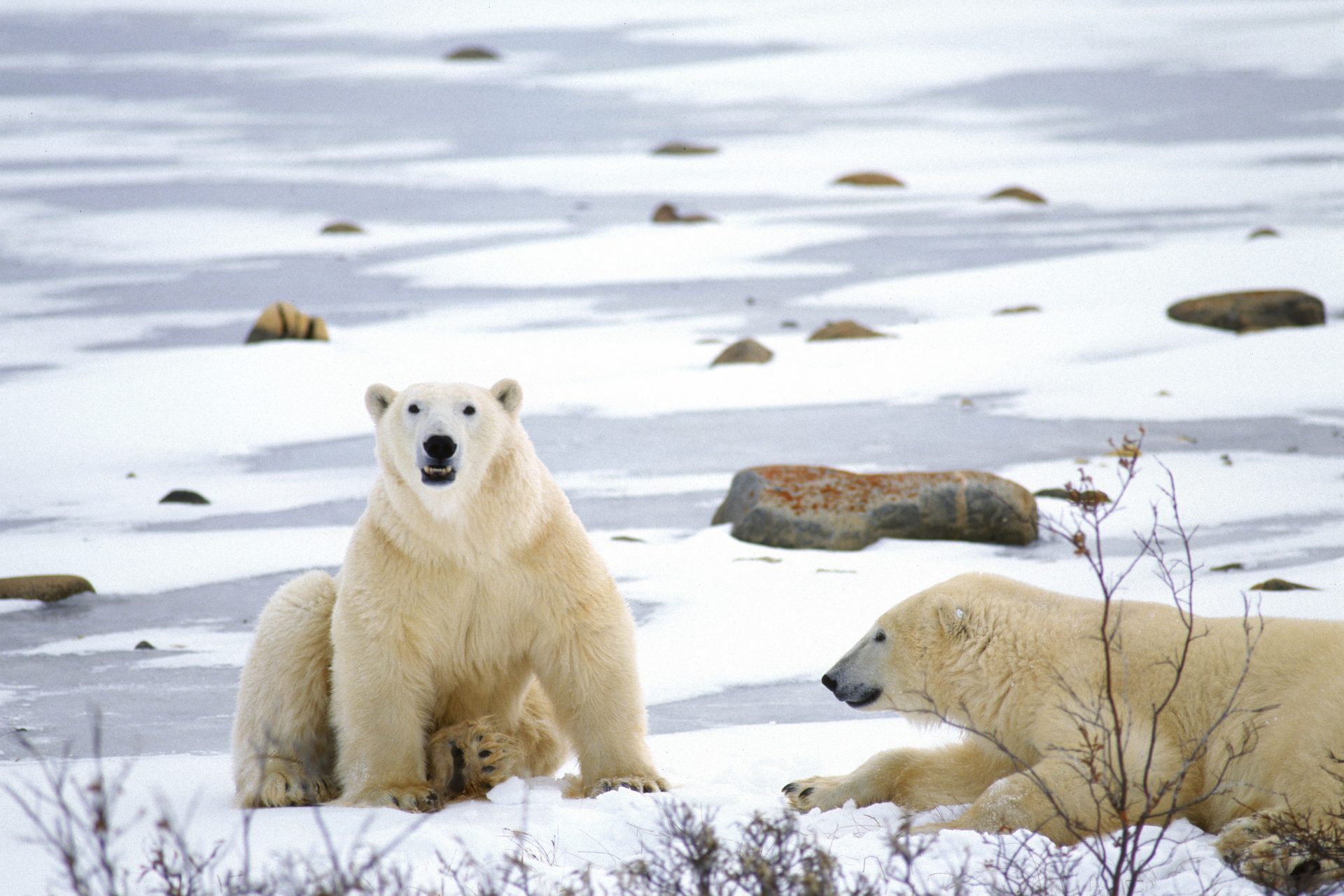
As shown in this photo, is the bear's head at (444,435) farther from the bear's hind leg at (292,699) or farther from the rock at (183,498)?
the rock at (183,498)

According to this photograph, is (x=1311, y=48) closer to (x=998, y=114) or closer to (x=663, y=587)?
(x=998, y=114)

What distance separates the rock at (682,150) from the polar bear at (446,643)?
18654 mm

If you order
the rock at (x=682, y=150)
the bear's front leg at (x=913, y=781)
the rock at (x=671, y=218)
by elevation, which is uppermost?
the rock at (x=682, y=150)

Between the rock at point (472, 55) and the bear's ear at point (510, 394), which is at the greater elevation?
the rock at point (472, 55)

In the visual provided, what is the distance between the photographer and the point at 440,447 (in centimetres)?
330

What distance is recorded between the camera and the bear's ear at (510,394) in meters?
3.55

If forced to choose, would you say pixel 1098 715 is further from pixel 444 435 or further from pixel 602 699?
pixel 444 435

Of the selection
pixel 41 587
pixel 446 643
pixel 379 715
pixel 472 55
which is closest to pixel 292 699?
pixel 379 715

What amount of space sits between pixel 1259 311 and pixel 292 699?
26.7 feet

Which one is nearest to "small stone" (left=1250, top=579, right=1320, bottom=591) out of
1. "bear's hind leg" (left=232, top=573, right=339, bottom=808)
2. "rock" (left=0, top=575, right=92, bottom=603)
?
"bear's hind leg" (left=232, top=573, right=339, bottom=808)

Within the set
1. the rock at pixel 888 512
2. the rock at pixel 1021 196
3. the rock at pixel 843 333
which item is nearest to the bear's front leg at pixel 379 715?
the rock at pixel 888 512

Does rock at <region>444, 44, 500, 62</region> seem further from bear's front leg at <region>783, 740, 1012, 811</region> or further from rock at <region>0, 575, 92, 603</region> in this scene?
bear's front leg at <region>783, 740, 1012, 811</region>

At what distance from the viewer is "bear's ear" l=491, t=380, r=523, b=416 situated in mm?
3547

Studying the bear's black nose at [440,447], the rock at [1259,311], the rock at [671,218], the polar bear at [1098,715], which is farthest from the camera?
the rock at [671,218]
